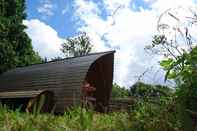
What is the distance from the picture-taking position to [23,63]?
100 feet

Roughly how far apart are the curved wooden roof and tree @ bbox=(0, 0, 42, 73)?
2.68 m

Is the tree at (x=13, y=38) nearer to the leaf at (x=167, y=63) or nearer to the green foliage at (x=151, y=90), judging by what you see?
the green foliage at (x=151, y=90)

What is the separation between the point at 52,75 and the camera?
2219 centimetres

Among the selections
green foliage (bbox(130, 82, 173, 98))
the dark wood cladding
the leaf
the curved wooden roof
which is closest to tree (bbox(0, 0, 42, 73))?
the curved wooden roof

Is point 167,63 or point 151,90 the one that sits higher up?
point 167,63

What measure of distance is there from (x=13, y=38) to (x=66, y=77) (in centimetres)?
914

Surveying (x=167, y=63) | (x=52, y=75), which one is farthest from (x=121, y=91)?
(x=167, y=63)

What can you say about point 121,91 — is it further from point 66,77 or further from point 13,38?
point 13,38

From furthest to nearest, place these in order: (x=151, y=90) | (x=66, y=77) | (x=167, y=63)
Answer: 1. (x=66, y=77)
2. (x=151, y=90)
3. (x=167, y=63)

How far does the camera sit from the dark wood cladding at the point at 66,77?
20.3 meters

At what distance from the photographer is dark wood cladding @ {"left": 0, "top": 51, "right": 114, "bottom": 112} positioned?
2031 centimetres

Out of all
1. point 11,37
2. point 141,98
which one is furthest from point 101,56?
point 141,98

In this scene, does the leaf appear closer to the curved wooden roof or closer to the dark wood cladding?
the dark wood cladding

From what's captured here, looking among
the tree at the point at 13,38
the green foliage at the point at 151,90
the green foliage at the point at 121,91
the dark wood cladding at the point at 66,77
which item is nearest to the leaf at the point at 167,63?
the green foliage at the point at 151,90
